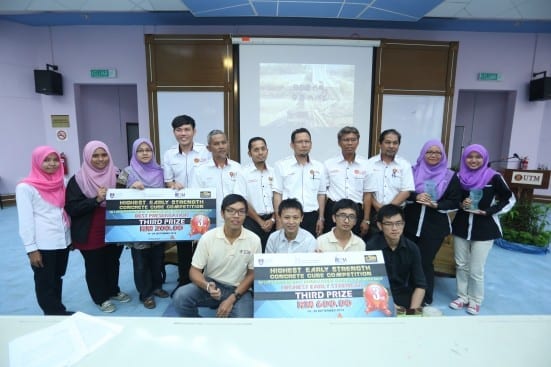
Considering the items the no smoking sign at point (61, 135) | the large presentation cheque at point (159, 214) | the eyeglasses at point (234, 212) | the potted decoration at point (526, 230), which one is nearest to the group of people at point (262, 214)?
the eyeglasses at point (234, 212)

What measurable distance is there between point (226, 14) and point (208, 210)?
12.5ft

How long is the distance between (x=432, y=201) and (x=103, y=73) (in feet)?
20.6

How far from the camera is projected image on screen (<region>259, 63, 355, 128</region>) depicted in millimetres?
4969

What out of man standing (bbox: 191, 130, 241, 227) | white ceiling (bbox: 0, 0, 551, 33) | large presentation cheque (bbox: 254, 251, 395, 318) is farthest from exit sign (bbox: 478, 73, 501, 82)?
large presentation cheque (bbox: 254, 251, 395, 318)

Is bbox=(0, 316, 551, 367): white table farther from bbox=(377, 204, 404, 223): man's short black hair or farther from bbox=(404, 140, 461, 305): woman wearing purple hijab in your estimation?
bbox=(404, 140, 461, 305): woman wearing purple hijab

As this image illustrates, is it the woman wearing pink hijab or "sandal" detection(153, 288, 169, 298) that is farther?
"sandal" detection(153, 288, 169, 298)

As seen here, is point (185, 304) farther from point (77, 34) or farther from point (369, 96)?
point (77, 34)

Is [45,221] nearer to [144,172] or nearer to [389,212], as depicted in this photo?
[144,172]

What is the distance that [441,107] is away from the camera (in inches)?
203

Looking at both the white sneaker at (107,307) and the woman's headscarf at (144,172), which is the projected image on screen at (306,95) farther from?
the white sneaker at (107,307)

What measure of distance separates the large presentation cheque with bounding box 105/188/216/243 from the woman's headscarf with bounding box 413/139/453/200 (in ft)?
5.87

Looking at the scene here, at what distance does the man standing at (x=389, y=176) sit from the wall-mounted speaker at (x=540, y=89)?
17.3ft

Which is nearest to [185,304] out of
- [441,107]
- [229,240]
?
[229,240]

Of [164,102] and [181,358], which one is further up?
[164,102]
